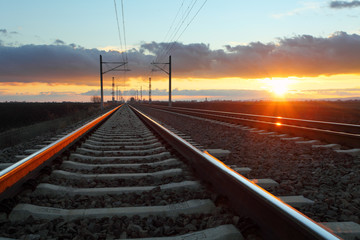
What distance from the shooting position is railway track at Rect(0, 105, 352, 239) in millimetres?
2100

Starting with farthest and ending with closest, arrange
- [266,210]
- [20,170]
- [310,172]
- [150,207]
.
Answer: [310,172] < [20,170] < [150,207] < [266,210]

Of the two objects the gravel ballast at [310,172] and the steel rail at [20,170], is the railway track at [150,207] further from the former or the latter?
the gravel ballast at [310,172]

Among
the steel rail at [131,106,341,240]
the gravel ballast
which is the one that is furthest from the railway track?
the gravel ballast

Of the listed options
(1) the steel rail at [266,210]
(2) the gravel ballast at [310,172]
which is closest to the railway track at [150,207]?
(1) the steel rail at [266,210]

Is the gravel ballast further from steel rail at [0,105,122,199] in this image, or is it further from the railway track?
steel rail at [0,105,122,199]

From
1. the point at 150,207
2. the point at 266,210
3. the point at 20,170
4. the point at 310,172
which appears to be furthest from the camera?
the point at 310,172

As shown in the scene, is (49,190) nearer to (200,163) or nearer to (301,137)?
(200,163)

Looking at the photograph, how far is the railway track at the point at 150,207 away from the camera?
210cm

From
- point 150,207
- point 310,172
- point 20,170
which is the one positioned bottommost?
point 310,172

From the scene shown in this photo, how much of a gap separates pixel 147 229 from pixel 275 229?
96 cm

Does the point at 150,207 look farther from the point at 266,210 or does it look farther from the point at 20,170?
the point at 20,170

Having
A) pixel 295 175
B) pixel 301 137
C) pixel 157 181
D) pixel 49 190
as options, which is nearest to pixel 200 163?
pixel 157 181

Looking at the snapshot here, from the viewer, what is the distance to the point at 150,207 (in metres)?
2.75

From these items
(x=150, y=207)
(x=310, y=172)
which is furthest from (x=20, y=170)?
(x=310, y=172)
